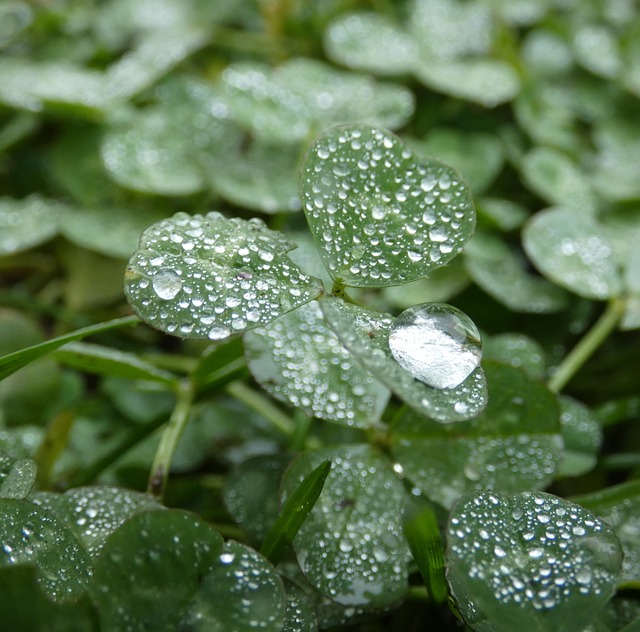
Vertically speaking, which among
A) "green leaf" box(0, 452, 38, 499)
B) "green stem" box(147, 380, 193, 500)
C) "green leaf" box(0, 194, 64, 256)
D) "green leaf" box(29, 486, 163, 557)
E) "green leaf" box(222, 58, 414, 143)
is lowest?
"green leaf" box(0, 194, 64, 256)

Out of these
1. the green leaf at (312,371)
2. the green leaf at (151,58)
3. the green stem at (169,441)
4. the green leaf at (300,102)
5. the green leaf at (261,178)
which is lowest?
the green stem at (169,441)

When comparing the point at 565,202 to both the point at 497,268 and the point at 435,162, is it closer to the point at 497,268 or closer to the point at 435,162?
the point at 497,268

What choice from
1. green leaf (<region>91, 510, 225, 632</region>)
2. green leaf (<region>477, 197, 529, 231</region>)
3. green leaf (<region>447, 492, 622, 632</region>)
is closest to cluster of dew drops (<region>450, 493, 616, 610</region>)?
green leaf (<region>447, 492, 622, 632</region>)

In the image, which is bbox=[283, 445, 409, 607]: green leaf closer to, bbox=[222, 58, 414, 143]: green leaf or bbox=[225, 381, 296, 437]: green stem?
bbox=[225, 381, 296, 437]: green stem

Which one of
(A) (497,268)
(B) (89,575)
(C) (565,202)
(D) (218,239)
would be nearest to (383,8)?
(C) (565,202)

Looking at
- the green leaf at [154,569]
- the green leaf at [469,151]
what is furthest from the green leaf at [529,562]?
the green leaf at [469,151]

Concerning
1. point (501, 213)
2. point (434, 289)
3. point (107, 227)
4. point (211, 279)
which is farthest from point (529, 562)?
point (107, 227)

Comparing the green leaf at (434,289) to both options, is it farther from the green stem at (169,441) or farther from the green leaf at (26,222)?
the green leaf at (26,222)
